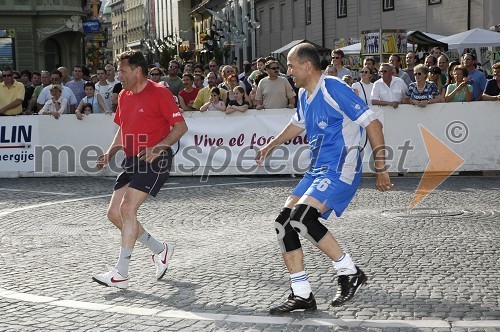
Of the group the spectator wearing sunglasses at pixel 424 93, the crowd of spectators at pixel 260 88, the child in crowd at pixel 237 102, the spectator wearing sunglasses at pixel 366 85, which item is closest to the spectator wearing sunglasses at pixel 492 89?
the crowd of spectators at pixel 260 88

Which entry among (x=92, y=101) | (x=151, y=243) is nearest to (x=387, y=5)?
(x=92, y=101)

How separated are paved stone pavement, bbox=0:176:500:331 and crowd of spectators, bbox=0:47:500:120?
112 inches

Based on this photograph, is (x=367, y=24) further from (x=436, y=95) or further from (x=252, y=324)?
(x=252, y=324)

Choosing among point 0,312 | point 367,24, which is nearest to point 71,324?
point 0,312

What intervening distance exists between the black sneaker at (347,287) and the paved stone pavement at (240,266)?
67 mm

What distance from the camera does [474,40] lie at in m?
27.6

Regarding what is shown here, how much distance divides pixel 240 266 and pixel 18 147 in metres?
10.5

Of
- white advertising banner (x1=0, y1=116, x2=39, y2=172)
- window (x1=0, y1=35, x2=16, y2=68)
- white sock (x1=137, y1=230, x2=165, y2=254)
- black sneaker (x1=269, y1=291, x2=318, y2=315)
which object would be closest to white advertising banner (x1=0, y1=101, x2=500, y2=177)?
white advertising banner (x1=0, y1=116, x2=39, y2=172)

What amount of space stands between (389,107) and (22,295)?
409 inches

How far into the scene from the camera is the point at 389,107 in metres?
16.7

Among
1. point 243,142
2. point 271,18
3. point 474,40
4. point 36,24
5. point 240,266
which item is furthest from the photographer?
point 271,18

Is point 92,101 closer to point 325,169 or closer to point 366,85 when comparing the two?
point 366,85

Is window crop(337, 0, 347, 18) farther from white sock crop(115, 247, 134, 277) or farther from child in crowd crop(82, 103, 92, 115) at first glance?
white sock crop(115, 247, 134, 277)

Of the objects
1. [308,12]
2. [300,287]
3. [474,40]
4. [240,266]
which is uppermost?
[308,12]
